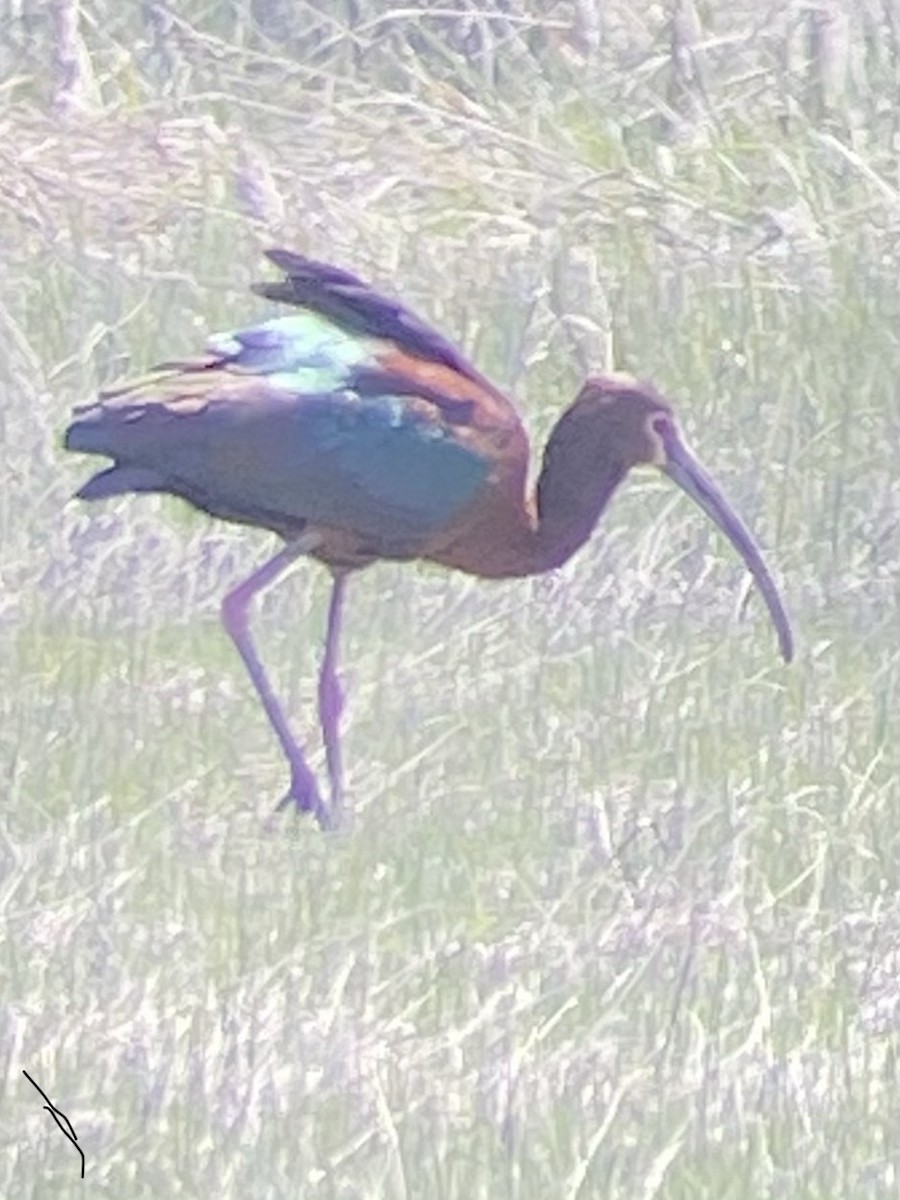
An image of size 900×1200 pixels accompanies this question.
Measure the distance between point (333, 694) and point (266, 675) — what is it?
178mm

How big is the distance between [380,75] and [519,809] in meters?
3.14

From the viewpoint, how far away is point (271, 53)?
8602 mm

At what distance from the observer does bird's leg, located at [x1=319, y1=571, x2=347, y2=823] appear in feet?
19.3

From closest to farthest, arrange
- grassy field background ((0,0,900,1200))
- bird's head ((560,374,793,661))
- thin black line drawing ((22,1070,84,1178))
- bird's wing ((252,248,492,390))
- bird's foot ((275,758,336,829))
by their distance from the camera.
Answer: thin black line drawing ((22,1070,84,1178)) < grassy field background ((0,0,900,1200)) < bird's foot ((275,758,336,829)) < bird's wing ((252,248,492,390)) < bird's head ((560,374,793,661))

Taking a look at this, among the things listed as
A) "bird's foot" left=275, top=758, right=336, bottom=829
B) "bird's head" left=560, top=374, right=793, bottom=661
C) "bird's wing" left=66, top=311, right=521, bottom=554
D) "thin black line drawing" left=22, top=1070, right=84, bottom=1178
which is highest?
"bird's wing" left=66, top=311, right=521, bottom=554

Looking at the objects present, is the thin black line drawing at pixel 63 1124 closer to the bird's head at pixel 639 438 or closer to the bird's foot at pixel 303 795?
the bird's foot at pixel 303 795

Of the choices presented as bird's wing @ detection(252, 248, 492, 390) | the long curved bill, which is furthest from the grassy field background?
bird's wing @ detection(252, 248, 492, 390)

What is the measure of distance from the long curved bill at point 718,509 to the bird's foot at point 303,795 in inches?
27.0

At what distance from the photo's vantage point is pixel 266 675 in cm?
617

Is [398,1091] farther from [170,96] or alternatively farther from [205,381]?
[170,96]

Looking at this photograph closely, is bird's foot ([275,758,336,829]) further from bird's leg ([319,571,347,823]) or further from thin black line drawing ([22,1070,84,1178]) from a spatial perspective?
thin black line drawing ([22,1070,84,1178])

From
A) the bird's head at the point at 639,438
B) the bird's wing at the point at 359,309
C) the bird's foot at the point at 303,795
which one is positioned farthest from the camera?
the bird's head at the point at 639,438

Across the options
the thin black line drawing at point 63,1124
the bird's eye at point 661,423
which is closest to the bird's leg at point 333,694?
the bird's eye at point 661,423

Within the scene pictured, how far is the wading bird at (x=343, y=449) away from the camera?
18.9ft
